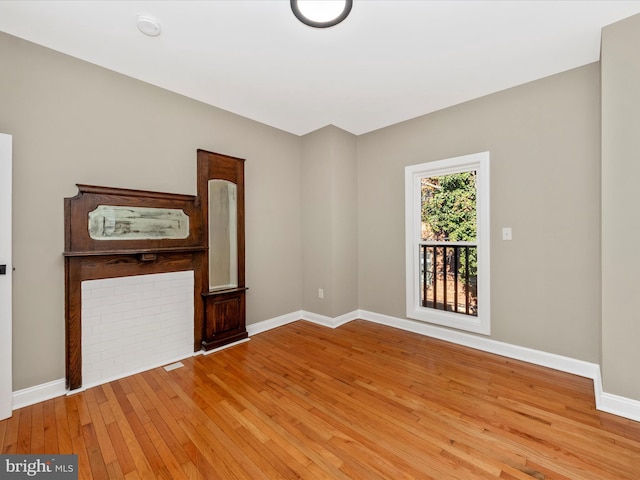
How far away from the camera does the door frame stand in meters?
1.94

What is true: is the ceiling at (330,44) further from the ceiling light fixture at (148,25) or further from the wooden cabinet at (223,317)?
the wooden cabinet at (223,317)

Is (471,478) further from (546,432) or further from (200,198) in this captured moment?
(200,198)

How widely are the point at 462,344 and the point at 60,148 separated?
164 inches

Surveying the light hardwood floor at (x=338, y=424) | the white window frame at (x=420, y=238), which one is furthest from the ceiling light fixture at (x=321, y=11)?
the light hardwood floor at (x=338, y=424)

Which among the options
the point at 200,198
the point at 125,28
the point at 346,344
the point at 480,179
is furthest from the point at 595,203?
the point at 125,28

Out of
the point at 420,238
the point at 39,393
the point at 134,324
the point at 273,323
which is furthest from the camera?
the point at 273,323

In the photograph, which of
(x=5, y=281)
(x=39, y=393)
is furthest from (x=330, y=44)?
(x=39, y=393)

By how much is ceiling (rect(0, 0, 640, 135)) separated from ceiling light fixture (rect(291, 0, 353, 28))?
7cm

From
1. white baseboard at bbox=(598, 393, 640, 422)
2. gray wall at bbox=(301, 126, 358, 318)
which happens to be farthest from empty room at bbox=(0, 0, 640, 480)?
gray wall at bbox=(301, 126, 358, 318)

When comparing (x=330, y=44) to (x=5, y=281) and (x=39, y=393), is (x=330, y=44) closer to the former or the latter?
(x=5, y=281)

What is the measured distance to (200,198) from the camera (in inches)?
120

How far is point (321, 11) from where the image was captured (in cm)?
189

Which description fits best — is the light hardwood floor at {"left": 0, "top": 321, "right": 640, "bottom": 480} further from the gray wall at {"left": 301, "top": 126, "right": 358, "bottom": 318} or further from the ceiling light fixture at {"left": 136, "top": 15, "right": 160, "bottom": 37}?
the ceiling light fixture at {"left": 136, "top": 15, "right": 160, "bottom": 37}

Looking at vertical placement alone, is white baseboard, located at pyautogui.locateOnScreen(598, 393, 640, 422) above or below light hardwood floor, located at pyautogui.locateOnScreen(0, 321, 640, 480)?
above
